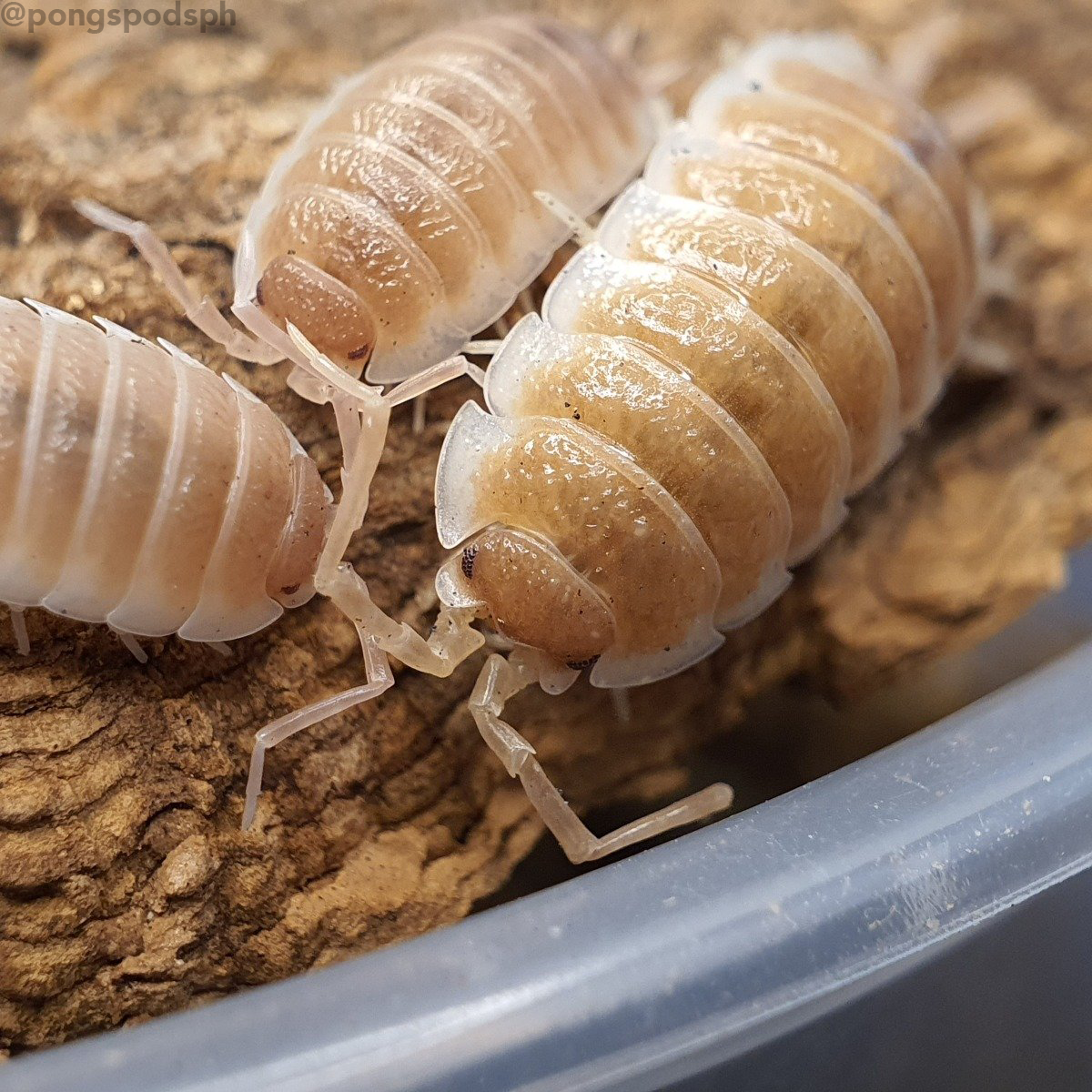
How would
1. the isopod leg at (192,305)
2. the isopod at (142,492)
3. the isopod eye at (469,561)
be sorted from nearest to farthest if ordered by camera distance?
the isopod at (142,492) < the isopod eye at (469,561) < the isopod leg at (192,305)

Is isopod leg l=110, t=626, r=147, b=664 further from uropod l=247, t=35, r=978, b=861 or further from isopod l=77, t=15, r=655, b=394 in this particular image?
isopod l=77, t=15, r=655, b=394

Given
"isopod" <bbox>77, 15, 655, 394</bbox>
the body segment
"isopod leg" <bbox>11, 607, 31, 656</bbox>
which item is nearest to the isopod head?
the body segment

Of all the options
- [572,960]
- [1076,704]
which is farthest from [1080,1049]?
[572,960]

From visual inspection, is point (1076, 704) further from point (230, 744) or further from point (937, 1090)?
point (230, 744)

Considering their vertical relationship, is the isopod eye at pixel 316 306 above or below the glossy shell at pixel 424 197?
below

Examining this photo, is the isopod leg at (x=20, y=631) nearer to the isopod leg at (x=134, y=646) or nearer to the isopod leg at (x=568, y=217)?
the isopod leg at (x=134, y=646)

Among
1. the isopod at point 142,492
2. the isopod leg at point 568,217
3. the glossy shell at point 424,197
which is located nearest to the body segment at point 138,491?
the isopod at point 142,492
